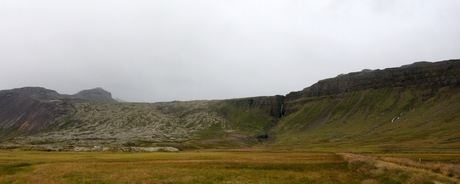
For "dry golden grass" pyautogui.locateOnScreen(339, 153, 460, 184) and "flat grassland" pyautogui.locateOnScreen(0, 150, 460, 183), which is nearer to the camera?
"dry golden grass" pyautogui.locateOnScreen(339, 153, 460, 184)

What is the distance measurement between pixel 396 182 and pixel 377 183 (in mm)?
2284

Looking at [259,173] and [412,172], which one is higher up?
[412,172]

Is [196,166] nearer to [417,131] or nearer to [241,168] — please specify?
[241,168]

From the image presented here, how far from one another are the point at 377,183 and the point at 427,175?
5146 mm

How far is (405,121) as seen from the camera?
188m

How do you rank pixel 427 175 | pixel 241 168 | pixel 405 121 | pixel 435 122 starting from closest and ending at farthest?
pixel 427 175
pixel 241 168
pixel 435 122
pixel 405 121

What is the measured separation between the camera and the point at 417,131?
511ft

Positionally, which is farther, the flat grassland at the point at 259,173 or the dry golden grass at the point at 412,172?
the flat grassland at the point at 259,173

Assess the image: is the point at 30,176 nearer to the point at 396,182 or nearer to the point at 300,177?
the point at 300,177

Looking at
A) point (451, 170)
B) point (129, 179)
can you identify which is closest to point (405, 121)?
point (451, 170)

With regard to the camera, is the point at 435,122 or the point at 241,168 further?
the point at 435,122

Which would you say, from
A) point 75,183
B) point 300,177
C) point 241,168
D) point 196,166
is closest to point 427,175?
point 300,177

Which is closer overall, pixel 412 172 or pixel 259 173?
pixel 412 172

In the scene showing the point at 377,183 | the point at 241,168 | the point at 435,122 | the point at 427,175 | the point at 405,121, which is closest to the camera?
the point at 427,175
